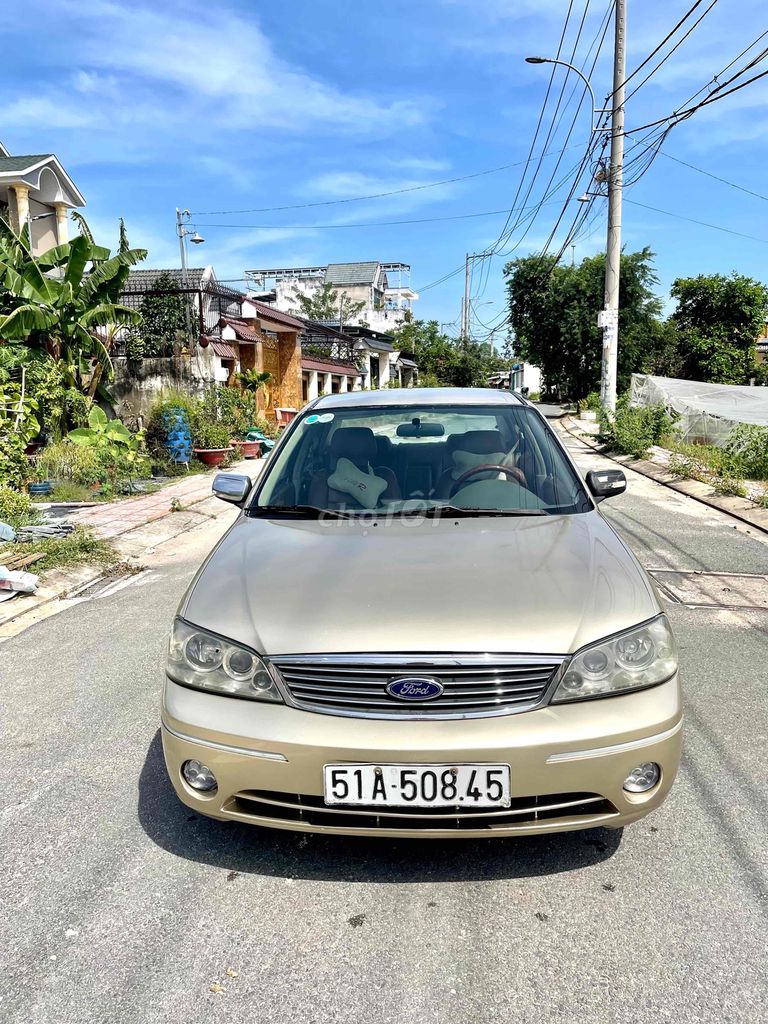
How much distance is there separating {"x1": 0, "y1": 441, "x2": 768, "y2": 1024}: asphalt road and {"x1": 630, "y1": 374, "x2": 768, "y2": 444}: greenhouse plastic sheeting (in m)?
12.4

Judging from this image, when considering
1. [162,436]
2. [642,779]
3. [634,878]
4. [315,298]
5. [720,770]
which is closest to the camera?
[642,779]

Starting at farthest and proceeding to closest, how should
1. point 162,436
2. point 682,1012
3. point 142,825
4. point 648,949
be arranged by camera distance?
1. point 162,436
2. point 142,825
3. point 648,949
4. point 682,1012

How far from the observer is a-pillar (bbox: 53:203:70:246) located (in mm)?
20211

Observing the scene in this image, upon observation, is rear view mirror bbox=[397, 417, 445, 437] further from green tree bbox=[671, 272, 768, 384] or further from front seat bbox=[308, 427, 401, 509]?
green tree bbox=[671, 272, 768, 384]

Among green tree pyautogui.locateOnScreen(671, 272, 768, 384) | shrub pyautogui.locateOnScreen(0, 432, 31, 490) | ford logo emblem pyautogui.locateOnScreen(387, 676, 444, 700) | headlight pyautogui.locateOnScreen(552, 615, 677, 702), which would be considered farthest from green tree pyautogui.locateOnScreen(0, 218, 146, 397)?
green tree pyautogui.locateOnScreen(671, 272, 768, 384)

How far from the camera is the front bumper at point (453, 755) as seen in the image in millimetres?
2129

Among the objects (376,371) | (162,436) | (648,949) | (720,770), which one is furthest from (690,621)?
(376,371)

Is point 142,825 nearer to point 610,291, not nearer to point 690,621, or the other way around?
point 690,621

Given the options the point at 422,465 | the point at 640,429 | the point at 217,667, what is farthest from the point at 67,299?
the point at 217,667

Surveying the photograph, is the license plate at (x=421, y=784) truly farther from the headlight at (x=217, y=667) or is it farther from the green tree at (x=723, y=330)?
the green tree at (x=723, y=330)

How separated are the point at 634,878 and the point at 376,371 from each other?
46.5m

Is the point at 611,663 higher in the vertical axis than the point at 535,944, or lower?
higher

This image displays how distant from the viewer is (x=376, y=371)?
47719mm

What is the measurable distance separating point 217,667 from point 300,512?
1.18 m
